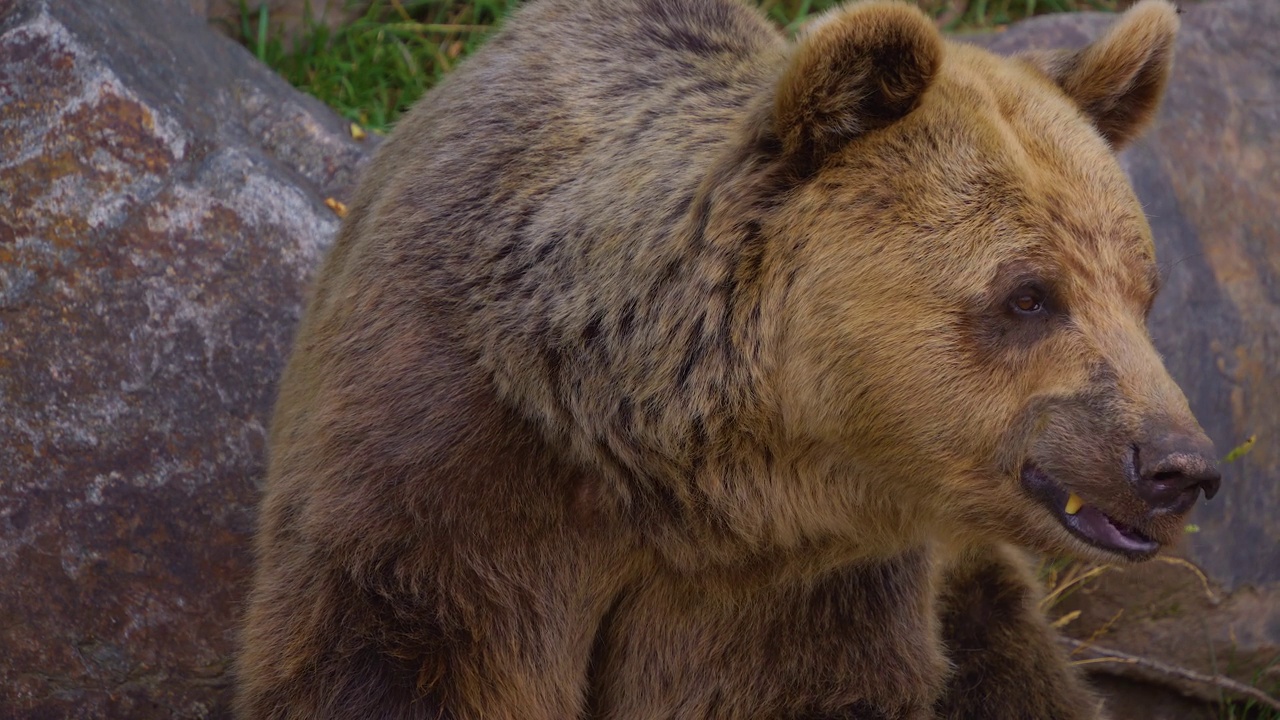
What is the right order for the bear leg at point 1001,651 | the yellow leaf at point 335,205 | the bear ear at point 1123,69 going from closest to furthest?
1. the bear ear at point 1123,69
2. the bear leg at point 1001,651
3. the yellow leaf at point 335,205

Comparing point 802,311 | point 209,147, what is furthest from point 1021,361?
point 209,147

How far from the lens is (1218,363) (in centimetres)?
555

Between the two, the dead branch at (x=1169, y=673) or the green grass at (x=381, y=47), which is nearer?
the dead branch at (x=1169, y=673)

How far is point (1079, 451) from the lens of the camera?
2.86 metres

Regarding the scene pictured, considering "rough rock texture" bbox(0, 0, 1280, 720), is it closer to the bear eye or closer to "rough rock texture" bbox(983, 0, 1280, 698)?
"rough rock texture" bbox(983, 0, 1280, 698)

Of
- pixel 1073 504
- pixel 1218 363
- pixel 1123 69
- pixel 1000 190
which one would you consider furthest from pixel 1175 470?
pixel 1218 363

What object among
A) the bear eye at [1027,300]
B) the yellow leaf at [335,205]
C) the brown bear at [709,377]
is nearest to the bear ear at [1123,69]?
the brown bear at [709,377]

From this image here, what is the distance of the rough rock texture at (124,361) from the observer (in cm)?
432

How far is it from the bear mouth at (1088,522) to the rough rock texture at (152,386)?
1.37m

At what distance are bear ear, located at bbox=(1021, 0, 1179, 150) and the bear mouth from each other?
1066mm

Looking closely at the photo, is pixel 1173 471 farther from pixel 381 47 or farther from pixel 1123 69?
pixel 381 47

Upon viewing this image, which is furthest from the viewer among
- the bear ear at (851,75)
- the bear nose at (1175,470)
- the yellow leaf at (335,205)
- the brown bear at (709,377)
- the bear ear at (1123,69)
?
the yellow leaf at (335,205)

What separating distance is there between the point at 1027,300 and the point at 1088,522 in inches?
19.0

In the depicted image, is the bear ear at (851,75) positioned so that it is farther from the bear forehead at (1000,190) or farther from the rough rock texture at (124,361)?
the rough rock texture at (124,361)
